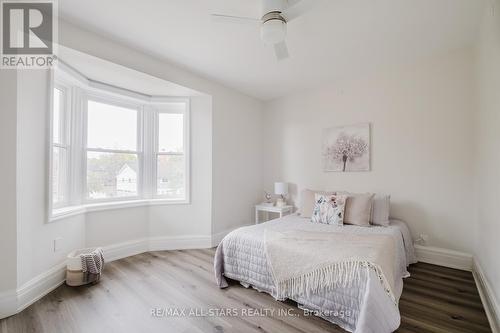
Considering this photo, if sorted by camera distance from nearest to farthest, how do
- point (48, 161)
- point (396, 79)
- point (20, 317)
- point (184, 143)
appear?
point (20, 317) → point (48, 161) → point (396, 79) → point (184, 143)

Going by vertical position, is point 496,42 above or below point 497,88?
above

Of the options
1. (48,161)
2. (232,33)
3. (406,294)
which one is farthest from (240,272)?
(232,33)

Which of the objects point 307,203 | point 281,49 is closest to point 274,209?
point 307,203

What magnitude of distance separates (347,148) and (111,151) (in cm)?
341

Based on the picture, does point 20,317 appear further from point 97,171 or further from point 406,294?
point 406,294

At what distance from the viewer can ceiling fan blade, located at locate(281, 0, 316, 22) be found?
171 centimetres

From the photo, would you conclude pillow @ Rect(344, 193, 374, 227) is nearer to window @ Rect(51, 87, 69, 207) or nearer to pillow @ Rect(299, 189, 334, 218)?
pillow @ Rect(299, 189, 334, 218)

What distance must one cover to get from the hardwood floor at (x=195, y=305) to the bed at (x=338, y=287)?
11cm

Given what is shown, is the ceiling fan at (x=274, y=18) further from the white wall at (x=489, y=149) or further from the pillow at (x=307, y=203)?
the pillow at (x=307, y=203)

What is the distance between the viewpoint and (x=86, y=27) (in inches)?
91.8

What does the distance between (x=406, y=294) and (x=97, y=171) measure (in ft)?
12.6

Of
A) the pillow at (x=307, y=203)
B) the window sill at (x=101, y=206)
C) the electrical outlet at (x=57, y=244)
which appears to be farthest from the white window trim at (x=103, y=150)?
the pillow at (x=307, y=203)

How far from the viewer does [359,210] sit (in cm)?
293

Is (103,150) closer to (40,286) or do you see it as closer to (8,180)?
(8,180)
